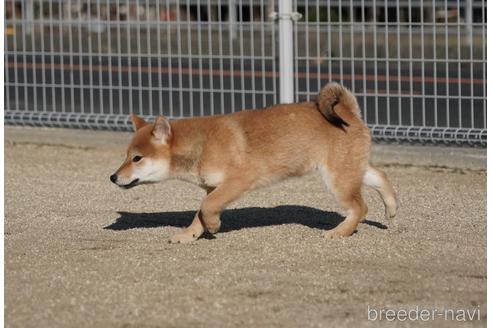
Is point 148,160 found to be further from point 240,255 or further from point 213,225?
point 240,255

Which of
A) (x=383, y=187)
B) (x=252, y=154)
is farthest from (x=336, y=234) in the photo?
(x=252, y=154)

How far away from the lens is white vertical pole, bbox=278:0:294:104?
10.6 m

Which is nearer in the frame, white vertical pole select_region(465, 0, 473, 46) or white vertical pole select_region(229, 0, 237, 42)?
white vertical pole select_region(465, 0, 473, 46)

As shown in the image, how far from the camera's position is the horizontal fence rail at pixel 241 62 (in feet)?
33.4

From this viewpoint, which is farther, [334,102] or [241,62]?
[241,62]

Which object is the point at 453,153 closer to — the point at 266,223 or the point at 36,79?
the point at 266,223

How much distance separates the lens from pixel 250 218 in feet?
26.6

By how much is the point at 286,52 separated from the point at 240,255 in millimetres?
4062

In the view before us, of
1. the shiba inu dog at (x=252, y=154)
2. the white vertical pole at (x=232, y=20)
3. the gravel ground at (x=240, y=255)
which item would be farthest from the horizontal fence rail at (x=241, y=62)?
the shiba inu dog at (x=252, y=154)

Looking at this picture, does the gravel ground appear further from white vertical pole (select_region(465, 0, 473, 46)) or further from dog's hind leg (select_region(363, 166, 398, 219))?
white vertical pole (select_region(465, 0, 473, 46))

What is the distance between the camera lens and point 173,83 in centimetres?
1143

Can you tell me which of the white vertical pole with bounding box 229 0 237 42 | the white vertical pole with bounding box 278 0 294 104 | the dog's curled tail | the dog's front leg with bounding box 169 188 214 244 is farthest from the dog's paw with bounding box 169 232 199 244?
the white vertical pole with bounding box 229 0 237 42

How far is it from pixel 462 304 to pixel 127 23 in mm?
6181

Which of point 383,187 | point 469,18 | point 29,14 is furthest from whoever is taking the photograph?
point 29,14
